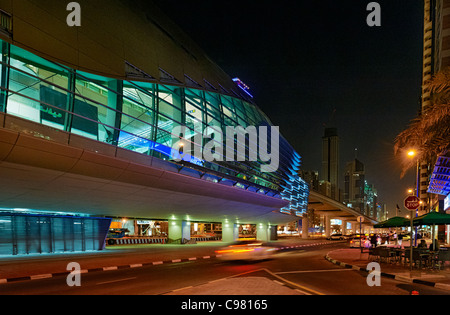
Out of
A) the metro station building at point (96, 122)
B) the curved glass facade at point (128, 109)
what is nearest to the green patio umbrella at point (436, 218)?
the metro station building at point (96, 122)

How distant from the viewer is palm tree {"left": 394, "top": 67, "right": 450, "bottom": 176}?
1248 centimetres

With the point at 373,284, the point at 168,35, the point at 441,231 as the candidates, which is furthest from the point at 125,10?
the point at 441,231

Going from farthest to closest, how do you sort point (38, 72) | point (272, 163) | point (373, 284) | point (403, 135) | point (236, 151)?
1. point (272, 163)
2. point (236, 151)
3. point (38, 72)
4. point (403, 135)
5. point (373, 284)

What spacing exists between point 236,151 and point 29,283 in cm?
2631

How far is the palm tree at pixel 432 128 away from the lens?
491 inches

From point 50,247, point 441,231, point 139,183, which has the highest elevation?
point 139,183

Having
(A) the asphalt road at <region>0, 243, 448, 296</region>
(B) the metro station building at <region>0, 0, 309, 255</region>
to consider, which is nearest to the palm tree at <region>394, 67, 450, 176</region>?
(A) the asphalt road at <region>0, 243, 448, 296</region>

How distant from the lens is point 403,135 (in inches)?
563

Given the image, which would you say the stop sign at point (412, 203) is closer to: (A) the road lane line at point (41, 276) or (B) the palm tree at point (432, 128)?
(B) the palm tree at point (432, 128)

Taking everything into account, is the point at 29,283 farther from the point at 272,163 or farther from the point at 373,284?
the point at 272,163

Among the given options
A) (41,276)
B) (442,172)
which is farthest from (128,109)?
(442,172)

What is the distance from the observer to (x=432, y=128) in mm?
13969

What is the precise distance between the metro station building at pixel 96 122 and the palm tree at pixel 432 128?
1476 cm

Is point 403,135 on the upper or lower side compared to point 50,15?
lower
